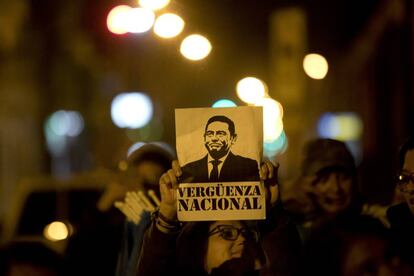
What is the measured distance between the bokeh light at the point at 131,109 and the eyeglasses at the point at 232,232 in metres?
30.0

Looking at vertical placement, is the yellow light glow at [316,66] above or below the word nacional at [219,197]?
above

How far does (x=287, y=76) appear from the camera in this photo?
74.8 feet

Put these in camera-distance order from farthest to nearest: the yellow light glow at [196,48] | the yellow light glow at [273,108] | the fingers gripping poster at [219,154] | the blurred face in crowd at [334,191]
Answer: the yellow light glow at [273,108] → the yellow light glow at [196,48] → the blurred face in crowd at [334,191] → the fingers gripping poster at [219,154]

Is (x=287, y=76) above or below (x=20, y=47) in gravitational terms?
below

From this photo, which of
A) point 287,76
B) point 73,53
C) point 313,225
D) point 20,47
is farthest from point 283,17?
point 73,53

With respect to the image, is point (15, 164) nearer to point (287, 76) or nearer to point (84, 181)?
point (287, 76)

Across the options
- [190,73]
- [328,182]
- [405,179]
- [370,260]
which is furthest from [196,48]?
[190,73]

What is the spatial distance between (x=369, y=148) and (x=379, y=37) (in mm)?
3823

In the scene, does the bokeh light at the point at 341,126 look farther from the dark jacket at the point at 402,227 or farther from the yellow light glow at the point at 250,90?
the dark jacket at the point at 402,227

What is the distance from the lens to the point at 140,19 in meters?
12.4

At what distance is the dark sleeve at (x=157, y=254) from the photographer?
5.01 m

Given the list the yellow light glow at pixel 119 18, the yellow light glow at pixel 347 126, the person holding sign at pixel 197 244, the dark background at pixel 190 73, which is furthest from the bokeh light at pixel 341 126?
the person holding sign at pixel 197 244

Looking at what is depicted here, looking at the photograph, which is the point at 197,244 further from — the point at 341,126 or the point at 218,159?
the point at 341,126

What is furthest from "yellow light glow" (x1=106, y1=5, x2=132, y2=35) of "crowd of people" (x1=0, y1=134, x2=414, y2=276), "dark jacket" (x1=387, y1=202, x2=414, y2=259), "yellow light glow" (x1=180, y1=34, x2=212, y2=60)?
"dark jacket" (x1=387, y1=202, x2=414, y2=259)
